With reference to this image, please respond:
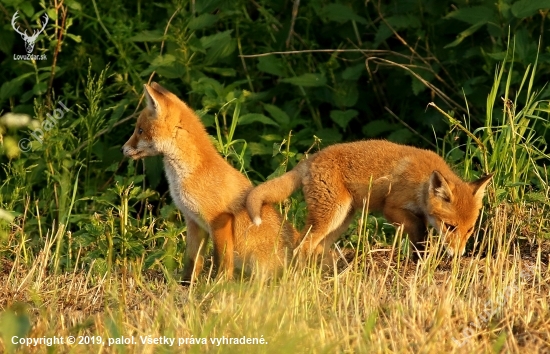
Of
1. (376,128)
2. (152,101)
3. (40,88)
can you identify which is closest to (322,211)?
(152,101)

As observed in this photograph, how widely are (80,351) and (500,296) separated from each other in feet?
→ 7.98

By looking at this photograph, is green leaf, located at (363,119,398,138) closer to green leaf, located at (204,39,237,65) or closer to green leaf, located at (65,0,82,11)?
green leaf, located at (204,39,237,65)

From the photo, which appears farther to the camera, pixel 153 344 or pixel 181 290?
pixel 181 290

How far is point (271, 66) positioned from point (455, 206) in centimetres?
319

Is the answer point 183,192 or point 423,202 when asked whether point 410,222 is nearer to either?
point 423,202

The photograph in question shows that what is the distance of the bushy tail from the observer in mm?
6883

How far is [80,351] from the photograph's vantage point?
192 inches

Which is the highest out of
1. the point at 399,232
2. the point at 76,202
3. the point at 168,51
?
the point at 168,51

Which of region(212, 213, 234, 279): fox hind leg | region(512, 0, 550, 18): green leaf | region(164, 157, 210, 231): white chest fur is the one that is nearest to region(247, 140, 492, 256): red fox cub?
region(212, 213, 234, 279): fox hind leg

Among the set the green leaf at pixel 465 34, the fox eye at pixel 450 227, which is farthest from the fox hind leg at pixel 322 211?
the green leaf at pixel 465 34

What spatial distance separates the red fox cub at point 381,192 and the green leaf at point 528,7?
1976 millimetres

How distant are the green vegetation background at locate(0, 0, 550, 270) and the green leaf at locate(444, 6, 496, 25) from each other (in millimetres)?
13

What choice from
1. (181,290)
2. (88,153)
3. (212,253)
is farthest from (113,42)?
(181,290)

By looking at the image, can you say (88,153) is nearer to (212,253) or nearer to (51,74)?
(51,74)
